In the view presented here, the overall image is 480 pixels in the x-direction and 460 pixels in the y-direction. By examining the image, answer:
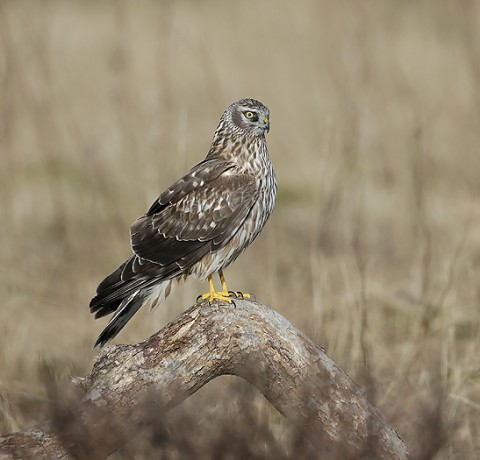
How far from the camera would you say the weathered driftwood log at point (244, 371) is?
161 inches

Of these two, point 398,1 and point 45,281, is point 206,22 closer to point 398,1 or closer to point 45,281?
point 398,1

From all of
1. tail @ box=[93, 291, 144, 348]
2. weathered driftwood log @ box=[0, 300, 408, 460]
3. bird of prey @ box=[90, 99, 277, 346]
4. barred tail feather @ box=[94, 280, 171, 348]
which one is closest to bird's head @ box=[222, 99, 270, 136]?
bird of prey @ box=[90, 99, 277, 346]

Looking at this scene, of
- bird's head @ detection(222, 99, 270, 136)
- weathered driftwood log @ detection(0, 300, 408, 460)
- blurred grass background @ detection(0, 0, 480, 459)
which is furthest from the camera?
blurred grass background @ detection(0, 0, 480, 459)

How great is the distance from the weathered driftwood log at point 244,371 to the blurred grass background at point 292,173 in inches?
6.6

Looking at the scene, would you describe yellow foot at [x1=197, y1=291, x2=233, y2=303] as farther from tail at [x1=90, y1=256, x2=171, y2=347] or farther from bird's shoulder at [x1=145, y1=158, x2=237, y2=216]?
bird's shoulder at [x1=145, y1=158, x2=237, y2=216]

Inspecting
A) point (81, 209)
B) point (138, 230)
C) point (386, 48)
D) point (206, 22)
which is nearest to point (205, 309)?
point (138, 230)

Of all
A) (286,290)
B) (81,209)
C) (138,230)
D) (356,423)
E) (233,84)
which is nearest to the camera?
(356,423)

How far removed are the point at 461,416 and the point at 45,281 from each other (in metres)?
4.62

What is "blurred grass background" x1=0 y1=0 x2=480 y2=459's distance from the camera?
6.98 metres

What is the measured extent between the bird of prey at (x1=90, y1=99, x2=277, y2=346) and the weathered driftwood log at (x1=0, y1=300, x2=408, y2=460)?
3.26 ft

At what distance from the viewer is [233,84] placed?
13891mm

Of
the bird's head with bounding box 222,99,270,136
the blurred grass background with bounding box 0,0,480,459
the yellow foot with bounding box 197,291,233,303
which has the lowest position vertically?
the blurred grass background with bounding box 0,0,480,459

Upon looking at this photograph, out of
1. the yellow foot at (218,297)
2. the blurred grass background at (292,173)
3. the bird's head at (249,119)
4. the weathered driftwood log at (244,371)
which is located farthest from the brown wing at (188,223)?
the weathered driftwood log at (244,371)

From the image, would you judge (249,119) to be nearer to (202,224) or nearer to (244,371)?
(202,224)
